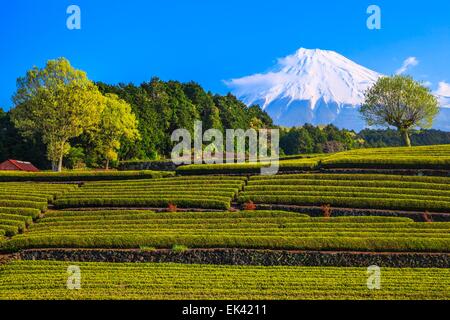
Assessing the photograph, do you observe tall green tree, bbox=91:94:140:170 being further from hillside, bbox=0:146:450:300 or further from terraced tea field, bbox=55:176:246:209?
terraced tea field, bbox=55:176:246:209

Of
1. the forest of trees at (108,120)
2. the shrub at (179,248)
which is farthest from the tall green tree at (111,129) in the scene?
the shrub at (179,248)

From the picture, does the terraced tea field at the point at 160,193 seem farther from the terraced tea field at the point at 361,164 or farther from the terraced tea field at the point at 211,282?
the terraced tea field at the point at 211,282

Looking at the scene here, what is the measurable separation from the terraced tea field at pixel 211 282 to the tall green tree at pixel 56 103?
38872mm

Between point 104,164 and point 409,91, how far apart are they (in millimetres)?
53642

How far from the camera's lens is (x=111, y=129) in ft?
255

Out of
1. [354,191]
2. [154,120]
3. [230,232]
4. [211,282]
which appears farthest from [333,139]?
[211,282]

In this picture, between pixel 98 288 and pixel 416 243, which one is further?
pixel 416 243

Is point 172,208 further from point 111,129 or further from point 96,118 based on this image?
point 111,129

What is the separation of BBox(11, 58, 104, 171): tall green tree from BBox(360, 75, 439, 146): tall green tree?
151 feet

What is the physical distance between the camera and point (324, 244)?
27766mm

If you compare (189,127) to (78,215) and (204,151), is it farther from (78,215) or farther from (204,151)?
(78,215)

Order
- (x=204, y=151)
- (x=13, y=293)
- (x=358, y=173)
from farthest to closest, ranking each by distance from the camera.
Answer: (x=204, y=151)
(x=358, y=173)
(x=13, y=293)

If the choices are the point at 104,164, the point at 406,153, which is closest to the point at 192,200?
the point at 406,153

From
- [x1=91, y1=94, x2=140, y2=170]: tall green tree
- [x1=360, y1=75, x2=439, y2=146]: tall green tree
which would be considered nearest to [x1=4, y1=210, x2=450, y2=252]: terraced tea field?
[x1=91, y1=94, x2=140, y2=170]: tall green tree
